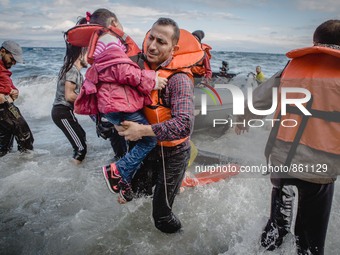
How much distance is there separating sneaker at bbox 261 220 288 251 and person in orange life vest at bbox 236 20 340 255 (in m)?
0.07

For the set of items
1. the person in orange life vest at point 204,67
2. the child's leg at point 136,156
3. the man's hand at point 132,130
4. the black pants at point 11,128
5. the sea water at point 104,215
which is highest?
the person in orange life vest at point 204,67

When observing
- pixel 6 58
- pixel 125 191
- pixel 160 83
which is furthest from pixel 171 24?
pixel 6 58

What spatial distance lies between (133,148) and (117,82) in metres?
0.65

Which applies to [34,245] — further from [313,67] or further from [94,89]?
[313,67]

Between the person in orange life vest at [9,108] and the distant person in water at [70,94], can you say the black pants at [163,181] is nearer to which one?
the distant person in water at [70,94]

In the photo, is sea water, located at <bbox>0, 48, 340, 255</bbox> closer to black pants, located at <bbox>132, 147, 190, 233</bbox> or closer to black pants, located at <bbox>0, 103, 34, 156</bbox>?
black pants, located at <bbox>0, 103, 34, 156</bbox>

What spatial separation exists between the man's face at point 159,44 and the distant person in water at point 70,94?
69.8 inches

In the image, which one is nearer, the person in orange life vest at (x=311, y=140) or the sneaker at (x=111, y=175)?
the person in orange life vest at (x=311, y=140)

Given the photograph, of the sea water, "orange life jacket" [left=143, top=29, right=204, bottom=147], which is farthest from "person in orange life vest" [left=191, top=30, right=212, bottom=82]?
"orange life jacket" [left=143, top=29, right=204, bottom=147]

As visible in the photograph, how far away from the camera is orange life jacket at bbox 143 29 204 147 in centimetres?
196

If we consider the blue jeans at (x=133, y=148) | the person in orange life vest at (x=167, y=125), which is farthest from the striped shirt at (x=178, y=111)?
the blue jeans at (x=133, y=148)

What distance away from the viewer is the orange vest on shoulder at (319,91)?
175 cm

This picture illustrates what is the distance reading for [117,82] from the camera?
186 cm

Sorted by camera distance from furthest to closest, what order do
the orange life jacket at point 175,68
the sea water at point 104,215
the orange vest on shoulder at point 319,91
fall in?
the sea water at point 104,215 < the orange life jacket at point 175,68 < the orange vest on shoulder at point 319,91
